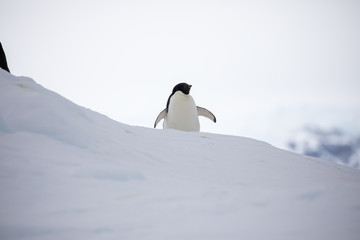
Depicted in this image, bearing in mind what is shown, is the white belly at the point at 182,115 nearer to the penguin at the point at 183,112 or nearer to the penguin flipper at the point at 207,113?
the penguin at the point at 183,112

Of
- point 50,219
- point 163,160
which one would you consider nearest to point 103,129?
point 163,160

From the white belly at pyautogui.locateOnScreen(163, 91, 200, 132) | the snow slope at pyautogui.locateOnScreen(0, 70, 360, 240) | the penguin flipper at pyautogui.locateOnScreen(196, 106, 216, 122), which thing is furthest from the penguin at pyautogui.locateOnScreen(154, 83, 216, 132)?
the snow slope at pyautogui.locateOnScreen(0, 70, 360, 240)

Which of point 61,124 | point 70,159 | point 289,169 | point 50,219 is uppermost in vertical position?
point 289,169

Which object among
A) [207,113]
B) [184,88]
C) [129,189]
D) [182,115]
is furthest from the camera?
[207,113]

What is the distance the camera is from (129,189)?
1.35 m

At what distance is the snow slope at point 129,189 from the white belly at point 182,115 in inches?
217

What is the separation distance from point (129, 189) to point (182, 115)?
6474 mm

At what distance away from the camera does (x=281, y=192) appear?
4.67 feet

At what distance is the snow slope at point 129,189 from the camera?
1.02 m

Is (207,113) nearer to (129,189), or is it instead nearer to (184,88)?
(184,88)

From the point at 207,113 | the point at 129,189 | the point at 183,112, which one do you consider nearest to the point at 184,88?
the point at 183,112

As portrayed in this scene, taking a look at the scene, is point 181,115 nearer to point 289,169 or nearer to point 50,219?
point 289,169

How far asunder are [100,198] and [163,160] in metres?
0.77

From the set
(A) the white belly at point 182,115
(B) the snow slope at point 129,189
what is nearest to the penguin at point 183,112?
(A) the white belly at point 182,115
